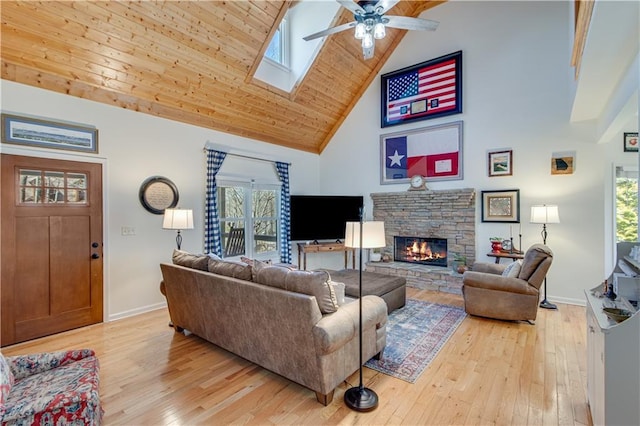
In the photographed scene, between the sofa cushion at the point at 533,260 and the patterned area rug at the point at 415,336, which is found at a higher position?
the sofa cushion at the point at 533,260

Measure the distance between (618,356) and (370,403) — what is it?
4.96 ft

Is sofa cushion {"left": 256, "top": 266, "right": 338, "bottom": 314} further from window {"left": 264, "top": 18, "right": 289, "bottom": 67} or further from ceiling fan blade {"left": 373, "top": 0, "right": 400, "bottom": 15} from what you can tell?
window {"left": 264, "top": 18, "right": 289, "bottom": 67}

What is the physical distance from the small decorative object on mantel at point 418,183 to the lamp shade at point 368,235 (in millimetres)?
3738

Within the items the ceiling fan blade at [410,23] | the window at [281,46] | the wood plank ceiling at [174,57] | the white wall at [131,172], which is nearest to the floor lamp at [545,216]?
the ceiling fan blade at [410,23]

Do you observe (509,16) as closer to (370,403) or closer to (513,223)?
(513,223)

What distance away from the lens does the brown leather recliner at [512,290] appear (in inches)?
140

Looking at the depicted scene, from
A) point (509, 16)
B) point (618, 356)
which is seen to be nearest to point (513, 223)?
point (509, 16)

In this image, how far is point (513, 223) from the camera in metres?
4.92

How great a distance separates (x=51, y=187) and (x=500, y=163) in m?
6.48

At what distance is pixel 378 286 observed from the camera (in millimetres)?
3854

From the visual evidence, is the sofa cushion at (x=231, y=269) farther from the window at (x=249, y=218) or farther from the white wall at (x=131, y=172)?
the window at (x=249, y=218)

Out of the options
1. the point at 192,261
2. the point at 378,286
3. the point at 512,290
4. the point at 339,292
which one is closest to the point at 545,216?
the point at 512,290

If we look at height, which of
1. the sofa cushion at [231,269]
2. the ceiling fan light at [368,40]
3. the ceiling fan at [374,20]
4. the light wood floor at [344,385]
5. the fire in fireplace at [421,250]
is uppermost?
the ceiling fan at [374,20]

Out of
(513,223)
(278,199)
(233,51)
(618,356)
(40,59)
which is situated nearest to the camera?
(618,356)
